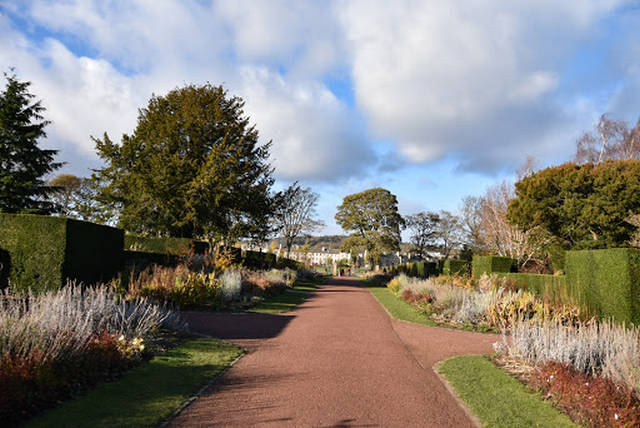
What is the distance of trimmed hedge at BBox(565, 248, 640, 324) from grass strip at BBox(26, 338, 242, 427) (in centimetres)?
869

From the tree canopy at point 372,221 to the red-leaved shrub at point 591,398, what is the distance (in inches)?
1626

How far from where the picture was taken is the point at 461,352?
8008 mm

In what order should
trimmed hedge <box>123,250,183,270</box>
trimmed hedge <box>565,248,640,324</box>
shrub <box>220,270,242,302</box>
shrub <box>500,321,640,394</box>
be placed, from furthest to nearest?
trimmed hedge <box>123,250,183,270</box>, shrub <box>220,270,242,302</box>, trimmed hedge <box>565,248,640,324</box>, shrub <box>500,321,640,394</box>

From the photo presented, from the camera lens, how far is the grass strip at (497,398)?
444 centimetres

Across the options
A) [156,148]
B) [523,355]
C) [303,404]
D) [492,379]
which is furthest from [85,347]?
[156,148]

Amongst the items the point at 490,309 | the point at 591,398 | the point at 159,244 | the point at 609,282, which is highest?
the point at 159,244

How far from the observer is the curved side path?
435cm

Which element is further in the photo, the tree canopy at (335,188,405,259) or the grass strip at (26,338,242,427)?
the tree canopy at (335,188,405,259)

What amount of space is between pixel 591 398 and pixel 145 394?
201 inches

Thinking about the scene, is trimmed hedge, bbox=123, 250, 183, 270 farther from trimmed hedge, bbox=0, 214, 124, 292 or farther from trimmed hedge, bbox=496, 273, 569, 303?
trimmed hedge, bbox=496, 273, 569, 303

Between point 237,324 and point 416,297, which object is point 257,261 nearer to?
point 416,297

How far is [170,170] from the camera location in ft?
74.6

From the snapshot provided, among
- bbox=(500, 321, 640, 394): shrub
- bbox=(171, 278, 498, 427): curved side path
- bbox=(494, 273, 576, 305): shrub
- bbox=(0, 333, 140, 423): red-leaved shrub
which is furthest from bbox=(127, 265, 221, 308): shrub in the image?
bbox=(494, 273, 576, 305): shrub

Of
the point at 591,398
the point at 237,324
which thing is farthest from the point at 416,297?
the point at 591,398
